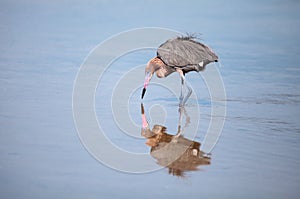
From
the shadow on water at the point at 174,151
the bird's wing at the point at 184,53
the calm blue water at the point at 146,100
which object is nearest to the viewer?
the calm blue water at the point at 146,100

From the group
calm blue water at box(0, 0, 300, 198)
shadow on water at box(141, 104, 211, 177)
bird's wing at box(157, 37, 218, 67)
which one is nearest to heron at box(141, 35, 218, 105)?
bird's wing at box(157, 37, 218, 67)

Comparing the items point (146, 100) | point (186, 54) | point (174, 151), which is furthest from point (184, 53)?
point (174, 151)

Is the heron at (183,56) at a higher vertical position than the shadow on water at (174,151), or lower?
higher

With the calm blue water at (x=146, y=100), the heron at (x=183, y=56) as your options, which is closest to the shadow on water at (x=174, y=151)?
the calm blue water at (x=146, y=100)

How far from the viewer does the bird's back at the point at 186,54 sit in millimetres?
8969

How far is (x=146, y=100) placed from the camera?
29.8ft

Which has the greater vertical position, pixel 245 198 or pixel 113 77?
pixel 113 77

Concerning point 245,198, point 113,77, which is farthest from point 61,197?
point 113,77

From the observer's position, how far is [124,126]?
25.4ft

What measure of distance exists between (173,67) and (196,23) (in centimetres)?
540

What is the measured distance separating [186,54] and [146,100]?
2.85 feet

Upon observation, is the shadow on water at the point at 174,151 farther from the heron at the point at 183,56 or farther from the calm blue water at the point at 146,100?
the heron at the point at 183,56

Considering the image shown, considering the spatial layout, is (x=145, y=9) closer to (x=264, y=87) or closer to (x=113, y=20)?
(x=113, y=20)

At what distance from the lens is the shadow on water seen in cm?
635
